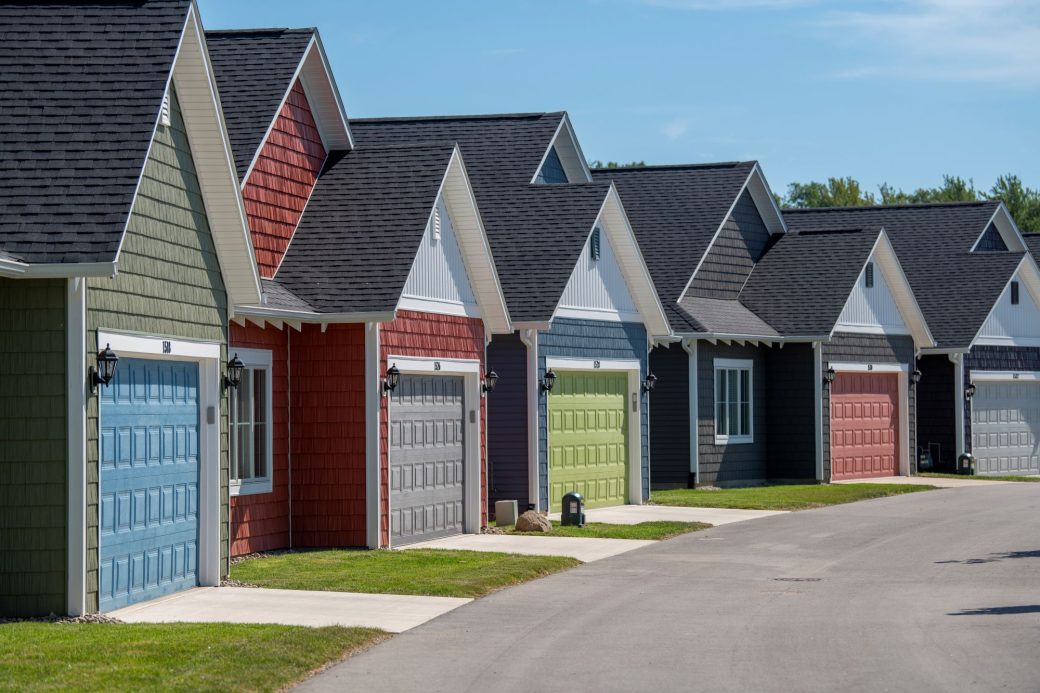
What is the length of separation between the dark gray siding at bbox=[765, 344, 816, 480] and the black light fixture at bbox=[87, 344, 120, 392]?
2156cm

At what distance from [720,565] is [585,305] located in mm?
8438

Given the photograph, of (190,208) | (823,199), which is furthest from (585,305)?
(823,199)

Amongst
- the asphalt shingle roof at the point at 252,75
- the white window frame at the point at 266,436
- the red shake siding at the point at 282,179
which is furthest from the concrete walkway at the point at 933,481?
the white window frame at the point at 266,436

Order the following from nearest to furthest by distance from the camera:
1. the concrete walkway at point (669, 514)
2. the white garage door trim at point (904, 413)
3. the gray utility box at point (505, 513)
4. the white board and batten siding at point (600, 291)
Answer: the gray utility box at point (505, 513) < the concrete walkway at point (669, 514) < the white board and batten siding at point (600, 291) < the white garage door trim at point (904, 413)

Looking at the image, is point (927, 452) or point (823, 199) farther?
point (823, 199)

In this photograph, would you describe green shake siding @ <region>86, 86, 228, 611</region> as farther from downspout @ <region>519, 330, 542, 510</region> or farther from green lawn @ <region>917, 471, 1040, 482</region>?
green lawn @ <region>917, 471, 1040, 482</region>

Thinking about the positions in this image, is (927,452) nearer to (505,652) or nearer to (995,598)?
(995,598)

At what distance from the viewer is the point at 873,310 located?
34.5 meters

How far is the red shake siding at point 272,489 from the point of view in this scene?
18406 mm

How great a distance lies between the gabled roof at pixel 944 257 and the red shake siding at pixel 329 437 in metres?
20.3

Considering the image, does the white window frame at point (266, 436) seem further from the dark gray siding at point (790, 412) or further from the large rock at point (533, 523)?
Answer: the dark gray siding at point (790, 412)

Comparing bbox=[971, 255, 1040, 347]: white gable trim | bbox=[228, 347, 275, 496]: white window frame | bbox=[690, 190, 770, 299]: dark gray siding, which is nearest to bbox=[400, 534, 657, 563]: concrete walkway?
bbox=[228, 347, 275, 496]: white window frame

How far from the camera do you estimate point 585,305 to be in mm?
25984

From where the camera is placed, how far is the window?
31672 mm
